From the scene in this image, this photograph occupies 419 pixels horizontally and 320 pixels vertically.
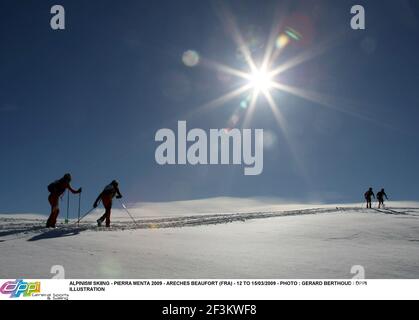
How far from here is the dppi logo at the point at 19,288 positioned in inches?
135

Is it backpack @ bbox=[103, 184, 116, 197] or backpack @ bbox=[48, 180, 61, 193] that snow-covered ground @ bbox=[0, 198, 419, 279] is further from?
backpack @ bbox=[103, 184, 116, 197]

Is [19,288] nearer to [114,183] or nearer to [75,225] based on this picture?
[75,225]

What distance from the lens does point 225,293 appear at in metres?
3.58

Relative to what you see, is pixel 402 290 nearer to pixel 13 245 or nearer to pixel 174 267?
pixel 174 267

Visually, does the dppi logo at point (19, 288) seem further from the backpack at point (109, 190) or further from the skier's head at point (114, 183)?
the skier's head at point (114, 183)

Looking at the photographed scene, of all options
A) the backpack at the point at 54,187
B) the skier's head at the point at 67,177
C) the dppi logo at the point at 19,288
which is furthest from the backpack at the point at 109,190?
the dppi logo at the point at 19,288

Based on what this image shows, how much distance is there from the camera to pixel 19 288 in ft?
11.4

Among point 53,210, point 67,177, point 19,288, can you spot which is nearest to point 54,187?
point 67,177

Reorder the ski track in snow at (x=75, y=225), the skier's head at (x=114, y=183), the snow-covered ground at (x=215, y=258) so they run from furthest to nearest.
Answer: the skier's head at (x=114, y=183)
the ski track in snow at (x=75, y=225)
the snow-covered ground at (x=215, y=258)

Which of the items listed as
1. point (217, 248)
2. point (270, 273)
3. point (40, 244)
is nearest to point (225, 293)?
point (270, 273)

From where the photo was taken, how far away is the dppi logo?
3418 millimetres

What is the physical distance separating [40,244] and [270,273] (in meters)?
4.35
